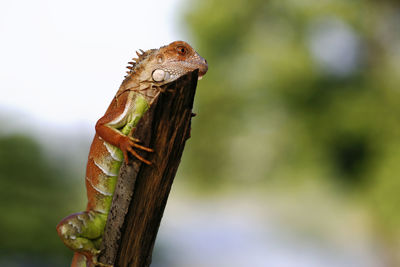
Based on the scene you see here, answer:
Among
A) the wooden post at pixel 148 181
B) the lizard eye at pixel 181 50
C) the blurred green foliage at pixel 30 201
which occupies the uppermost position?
the lizard eye at pixel 181 50

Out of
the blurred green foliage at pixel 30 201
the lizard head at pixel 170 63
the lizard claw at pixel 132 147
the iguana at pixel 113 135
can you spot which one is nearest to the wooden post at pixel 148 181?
the lizard claw at pixel 132 147

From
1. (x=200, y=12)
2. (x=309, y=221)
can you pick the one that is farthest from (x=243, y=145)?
(x=200, y=12)

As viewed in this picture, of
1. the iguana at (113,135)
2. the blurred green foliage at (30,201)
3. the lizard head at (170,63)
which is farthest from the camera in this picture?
the blurred green foliage at (30,201)

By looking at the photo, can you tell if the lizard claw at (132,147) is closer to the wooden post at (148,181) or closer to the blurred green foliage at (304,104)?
the wooden post at (148,181)

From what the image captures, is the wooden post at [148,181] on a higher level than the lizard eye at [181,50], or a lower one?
lower

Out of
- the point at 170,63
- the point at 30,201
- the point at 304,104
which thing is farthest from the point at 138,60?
the point at 304,104

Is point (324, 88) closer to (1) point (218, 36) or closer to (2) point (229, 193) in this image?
(1) point (218, 36)

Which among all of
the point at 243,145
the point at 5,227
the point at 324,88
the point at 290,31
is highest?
the point at 290,31

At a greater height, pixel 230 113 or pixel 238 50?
pixel 238 50
